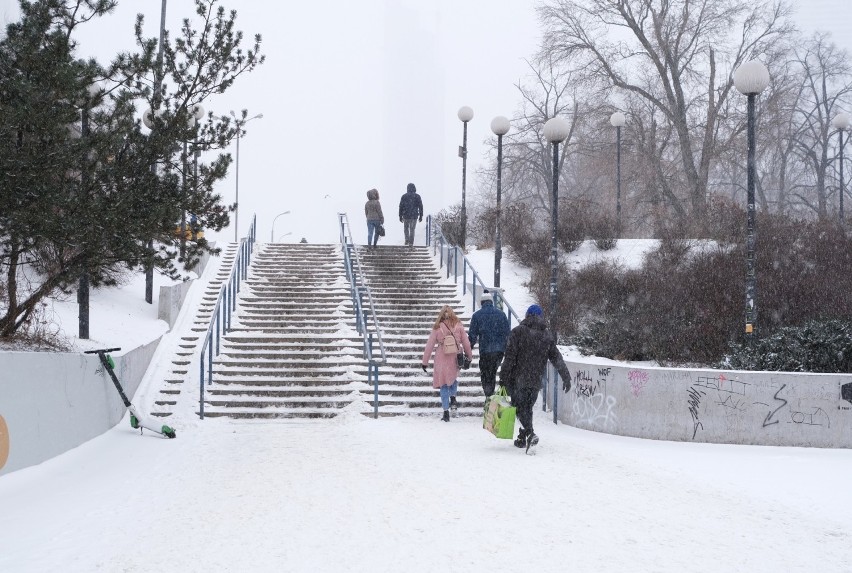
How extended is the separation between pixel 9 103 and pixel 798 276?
1355 cm

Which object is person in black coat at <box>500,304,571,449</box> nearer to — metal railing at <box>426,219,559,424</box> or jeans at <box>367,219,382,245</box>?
metal railing at <box>426,219,559,424</box>

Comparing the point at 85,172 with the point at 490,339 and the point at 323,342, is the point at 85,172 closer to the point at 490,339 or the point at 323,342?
the point at 490,339

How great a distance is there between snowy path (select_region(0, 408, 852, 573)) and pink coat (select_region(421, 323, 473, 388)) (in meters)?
1.56

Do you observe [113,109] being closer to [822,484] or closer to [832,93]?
[822,484]

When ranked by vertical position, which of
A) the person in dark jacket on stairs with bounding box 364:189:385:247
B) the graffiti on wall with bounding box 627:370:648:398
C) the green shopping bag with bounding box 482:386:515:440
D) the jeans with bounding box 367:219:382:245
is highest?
the person in dark jacket on stairs with bounding box 364:189:385:247

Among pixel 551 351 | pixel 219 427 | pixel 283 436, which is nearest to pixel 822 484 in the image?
pixel 551 351

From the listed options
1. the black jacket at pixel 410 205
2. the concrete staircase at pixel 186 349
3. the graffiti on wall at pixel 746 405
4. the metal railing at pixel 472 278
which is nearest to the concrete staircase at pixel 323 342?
the metal railing at pixel 472 278

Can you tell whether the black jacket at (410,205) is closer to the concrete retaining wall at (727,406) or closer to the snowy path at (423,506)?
the concrete retaining wall at (727,406)

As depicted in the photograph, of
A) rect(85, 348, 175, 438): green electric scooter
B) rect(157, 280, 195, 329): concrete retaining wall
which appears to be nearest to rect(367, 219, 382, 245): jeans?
rect(157, 280, 195, 329): concrete retaining wall

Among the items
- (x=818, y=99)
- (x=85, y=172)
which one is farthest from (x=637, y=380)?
(x=818, y=99)

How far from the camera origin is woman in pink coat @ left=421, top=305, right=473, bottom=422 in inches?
469

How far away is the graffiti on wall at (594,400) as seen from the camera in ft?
35.4

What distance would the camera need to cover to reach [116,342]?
44.4 ft

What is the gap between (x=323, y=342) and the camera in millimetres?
15344
